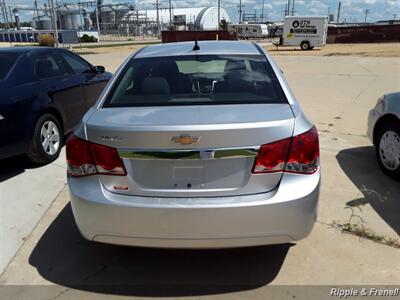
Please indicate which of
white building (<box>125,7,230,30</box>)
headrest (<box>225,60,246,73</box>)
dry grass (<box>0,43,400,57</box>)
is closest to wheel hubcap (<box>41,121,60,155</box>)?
headrest (<box>225,60,246,73</box>)

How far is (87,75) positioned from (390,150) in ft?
15.7

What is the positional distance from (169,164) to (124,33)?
10953cm

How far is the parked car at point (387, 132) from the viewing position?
14.7ft

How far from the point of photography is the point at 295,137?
7.98ft

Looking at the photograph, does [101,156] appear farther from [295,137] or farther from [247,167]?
[295,137]

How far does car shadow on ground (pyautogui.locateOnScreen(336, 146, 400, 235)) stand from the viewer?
379 cm

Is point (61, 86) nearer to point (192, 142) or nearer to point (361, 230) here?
point (192, 142)

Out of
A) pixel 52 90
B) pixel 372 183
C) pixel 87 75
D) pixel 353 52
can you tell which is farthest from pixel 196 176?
pixel 353 52

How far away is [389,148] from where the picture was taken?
4.58 m

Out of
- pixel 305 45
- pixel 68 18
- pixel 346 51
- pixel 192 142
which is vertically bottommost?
pixel 68 18

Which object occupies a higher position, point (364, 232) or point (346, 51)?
point (364, 232)

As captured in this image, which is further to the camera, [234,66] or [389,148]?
[389,148]

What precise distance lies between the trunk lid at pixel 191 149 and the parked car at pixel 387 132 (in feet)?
8.38

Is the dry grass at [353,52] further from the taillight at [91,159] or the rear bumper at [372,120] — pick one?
the taillight at [91,159]
